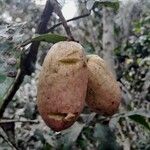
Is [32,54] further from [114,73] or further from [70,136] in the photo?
[114,73]

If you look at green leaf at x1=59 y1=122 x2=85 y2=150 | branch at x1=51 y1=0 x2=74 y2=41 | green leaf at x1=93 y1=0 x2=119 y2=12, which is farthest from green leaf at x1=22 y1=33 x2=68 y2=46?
green leaf at x1=59 y1=122 x2=85 y2=150

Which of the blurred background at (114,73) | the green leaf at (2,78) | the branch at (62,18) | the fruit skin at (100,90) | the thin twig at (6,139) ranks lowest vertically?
the blurred background at (114,73)

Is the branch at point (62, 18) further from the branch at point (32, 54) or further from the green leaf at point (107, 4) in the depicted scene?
the green leaf at point (107, 4)

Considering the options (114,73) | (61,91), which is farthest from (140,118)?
(114,73)

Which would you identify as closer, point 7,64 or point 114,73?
point 7,64

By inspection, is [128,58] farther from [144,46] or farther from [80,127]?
[80,127]

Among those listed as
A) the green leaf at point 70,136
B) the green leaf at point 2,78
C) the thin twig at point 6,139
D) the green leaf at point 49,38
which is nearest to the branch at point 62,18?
the green leaf at point 49,38

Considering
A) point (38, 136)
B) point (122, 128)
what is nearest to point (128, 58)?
point (122, 128)
